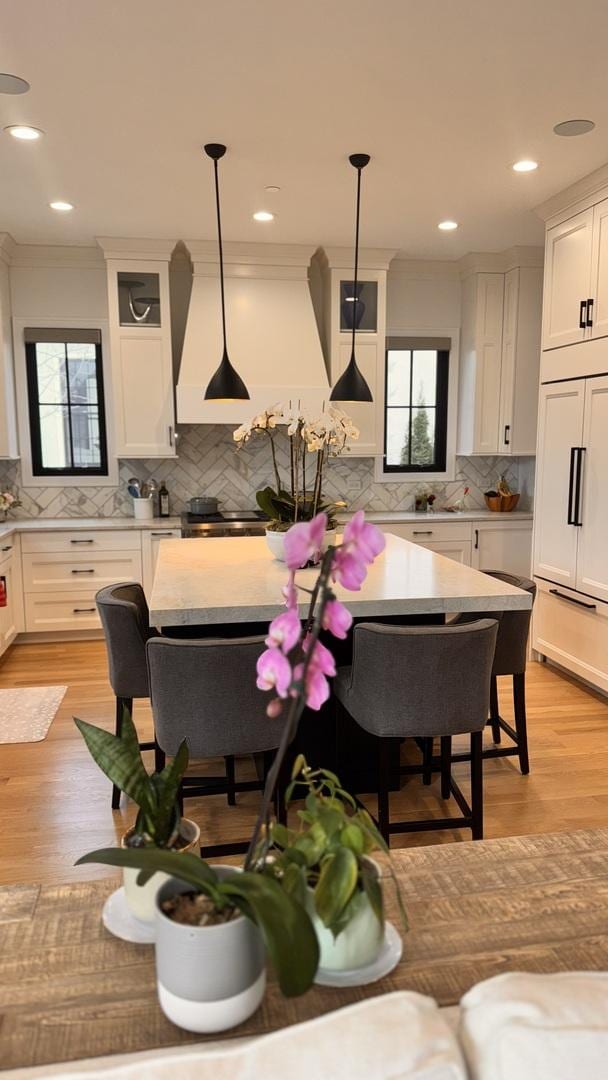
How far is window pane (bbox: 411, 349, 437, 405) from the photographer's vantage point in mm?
6172

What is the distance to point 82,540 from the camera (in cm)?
525

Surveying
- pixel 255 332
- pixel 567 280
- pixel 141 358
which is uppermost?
pixel 567 280

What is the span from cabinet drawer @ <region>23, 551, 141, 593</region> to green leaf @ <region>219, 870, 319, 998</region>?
4.71 m

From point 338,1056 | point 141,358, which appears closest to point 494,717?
point 338,1056

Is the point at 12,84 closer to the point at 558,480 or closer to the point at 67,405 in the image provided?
the point at 67,405

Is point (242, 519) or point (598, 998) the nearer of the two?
point (598, 998)

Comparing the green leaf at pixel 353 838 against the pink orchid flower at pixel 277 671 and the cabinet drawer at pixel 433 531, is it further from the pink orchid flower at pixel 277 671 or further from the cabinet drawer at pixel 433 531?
the cabinet drawer at pixel 433 531

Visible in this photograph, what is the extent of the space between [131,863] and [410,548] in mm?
3031

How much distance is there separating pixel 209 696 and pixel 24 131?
2.76 m

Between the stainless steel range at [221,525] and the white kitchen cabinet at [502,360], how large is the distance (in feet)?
6.16

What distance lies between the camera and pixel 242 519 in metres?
5.49

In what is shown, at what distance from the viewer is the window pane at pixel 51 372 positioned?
5.63 metres

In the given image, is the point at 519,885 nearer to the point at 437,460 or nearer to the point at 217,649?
the point at 217,649

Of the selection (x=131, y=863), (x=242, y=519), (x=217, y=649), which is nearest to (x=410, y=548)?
(x=217, y=649)
